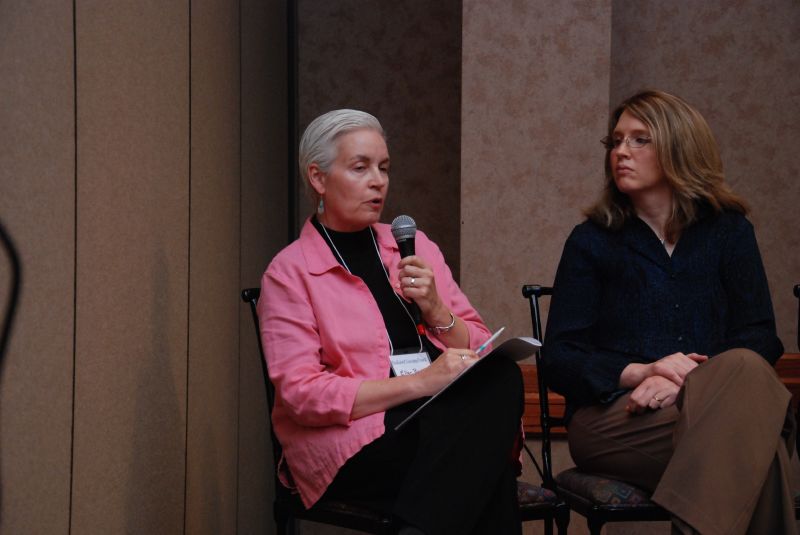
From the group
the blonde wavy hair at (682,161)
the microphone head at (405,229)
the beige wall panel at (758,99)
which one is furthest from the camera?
the beige wall panel at (758,99)

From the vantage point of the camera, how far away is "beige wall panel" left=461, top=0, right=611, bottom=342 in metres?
3.51

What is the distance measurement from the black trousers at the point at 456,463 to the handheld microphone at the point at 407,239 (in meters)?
0.25

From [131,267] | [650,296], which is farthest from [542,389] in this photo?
[131,267]

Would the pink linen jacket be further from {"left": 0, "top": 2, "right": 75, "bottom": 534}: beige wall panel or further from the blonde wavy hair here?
the blonde wavy hair

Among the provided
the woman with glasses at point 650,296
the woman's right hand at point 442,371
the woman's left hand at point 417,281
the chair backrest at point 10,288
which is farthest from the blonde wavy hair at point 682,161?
the chair backrest at point 10,288

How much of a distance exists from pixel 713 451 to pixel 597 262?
694 mm

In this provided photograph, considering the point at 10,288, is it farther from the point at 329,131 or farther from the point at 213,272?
the point at 213,272

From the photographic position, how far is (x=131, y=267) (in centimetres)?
216

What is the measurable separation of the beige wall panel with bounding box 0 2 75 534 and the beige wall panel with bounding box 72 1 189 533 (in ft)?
0.21

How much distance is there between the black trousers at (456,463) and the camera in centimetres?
189

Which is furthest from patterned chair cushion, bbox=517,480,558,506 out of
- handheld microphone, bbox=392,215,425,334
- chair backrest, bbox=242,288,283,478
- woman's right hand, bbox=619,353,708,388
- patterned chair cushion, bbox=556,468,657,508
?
chair backrest, bbox=242,288,283,478

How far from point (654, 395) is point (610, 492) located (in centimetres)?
25

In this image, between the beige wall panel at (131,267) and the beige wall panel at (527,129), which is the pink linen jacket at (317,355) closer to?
the beige wall panel at (131,267)

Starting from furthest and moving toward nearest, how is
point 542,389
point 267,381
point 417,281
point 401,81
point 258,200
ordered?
point 401,81
point 258,200
point 542,389
point 267,381
point 417,281
